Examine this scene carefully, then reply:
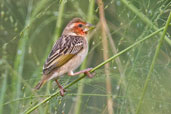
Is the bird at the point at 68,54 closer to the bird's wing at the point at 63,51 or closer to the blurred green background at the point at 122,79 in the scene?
the bird's wing at the point at 63,51

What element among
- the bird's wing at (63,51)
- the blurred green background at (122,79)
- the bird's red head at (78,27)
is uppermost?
the bird's red head at (78,27)

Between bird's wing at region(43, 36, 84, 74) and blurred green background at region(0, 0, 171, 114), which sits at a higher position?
bird's wing at region(43, 36, 84, 74)

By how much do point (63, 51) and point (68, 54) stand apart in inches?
2.6

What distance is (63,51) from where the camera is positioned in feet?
11.9

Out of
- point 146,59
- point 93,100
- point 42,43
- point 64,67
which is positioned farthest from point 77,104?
point 42,43

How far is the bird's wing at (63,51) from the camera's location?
3.41 meters

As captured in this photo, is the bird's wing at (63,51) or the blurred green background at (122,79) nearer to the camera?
the blurred green background at (122,79)

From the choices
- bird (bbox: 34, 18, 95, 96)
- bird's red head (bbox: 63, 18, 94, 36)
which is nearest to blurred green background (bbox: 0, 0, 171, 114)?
bird (bbox: 34, 18, 95, 96)

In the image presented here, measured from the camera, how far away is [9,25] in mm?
3516

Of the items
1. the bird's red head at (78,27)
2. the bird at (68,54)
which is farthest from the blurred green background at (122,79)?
the bird's red head at (78,27)

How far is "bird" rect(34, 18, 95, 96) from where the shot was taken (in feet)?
11.0

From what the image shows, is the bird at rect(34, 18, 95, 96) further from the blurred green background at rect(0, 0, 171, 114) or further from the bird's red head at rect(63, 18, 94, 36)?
the blurred green background at rect(0, 0, 171, 114)

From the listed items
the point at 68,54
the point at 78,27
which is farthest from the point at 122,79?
the point at 78,27

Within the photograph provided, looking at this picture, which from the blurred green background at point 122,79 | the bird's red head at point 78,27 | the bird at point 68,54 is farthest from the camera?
the bird's red head at point 78,27
